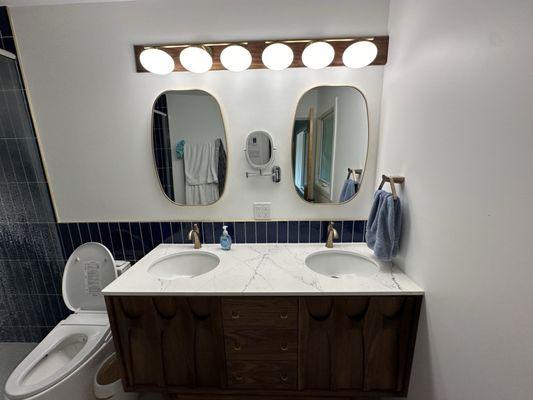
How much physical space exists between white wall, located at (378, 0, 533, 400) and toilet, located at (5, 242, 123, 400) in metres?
1.62

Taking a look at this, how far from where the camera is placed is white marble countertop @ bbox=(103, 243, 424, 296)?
99cm

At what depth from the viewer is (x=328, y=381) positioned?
1102 millimetres

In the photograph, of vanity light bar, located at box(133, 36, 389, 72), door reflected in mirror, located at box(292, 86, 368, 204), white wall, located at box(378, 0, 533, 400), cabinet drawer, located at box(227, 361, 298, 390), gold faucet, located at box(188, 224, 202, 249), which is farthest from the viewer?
gold faucet, located at box(188, 224, 202, 249)

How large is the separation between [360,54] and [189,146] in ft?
3.59

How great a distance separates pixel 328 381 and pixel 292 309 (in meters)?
0.45

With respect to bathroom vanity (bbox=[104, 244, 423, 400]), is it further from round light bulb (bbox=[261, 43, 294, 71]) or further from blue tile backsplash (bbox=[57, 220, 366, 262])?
round light bulb (bbox=[261, 43, 294, 71])

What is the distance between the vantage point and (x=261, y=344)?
1.08 meters

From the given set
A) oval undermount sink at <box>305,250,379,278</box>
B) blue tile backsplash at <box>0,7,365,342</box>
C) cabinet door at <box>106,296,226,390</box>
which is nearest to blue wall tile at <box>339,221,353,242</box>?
blue tile backsplash at <box>0,7,365,342</box>

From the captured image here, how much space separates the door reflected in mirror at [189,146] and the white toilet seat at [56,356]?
88 cm

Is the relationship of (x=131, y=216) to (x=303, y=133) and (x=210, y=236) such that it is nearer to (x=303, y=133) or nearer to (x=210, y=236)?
(x=210, y=236)

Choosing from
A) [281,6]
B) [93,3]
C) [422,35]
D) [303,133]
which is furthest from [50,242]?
[422,35]

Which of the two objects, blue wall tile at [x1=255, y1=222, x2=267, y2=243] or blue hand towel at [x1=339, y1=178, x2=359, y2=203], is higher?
blue hand towel at [x1=339, y1=178, x2=359, y2=203]

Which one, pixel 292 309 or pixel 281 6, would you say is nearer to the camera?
pixel 292 309

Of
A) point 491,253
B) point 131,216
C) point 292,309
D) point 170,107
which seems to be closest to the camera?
point 491,253
